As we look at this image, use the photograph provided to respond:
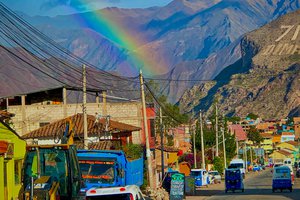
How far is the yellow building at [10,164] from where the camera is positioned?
1030 inches

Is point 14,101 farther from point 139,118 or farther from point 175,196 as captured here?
point 175,196

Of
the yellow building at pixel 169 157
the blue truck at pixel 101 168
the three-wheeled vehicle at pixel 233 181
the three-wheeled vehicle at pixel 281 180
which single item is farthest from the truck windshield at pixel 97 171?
the yellow building at pixel 169 157

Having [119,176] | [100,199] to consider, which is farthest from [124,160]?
[100,199]

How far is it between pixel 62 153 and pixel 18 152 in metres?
9.12

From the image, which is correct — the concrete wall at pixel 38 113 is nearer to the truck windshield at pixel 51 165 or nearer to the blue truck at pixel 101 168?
the blue truck at pixel 101 168

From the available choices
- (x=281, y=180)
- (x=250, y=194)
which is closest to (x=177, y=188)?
(x=250, y=194)

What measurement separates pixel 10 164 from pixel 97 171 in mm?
4799

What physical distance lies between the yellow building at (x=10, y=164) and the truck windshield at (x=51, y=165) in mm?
1211

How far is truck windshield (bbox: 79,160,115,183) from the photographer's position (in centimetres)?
3306

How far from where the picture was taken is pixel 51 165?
80.4 feet

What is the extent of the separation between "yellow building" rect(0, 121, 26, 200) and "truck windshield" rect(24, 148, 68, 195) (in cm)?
121

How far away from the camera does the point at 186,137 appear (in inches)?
5753

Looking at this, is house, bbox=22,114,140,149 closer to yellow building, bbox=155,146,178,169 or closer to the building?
the building

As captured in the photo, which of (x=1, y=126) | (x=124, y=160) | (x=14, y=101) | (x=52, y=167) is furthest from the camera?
(x=14, y=101)
